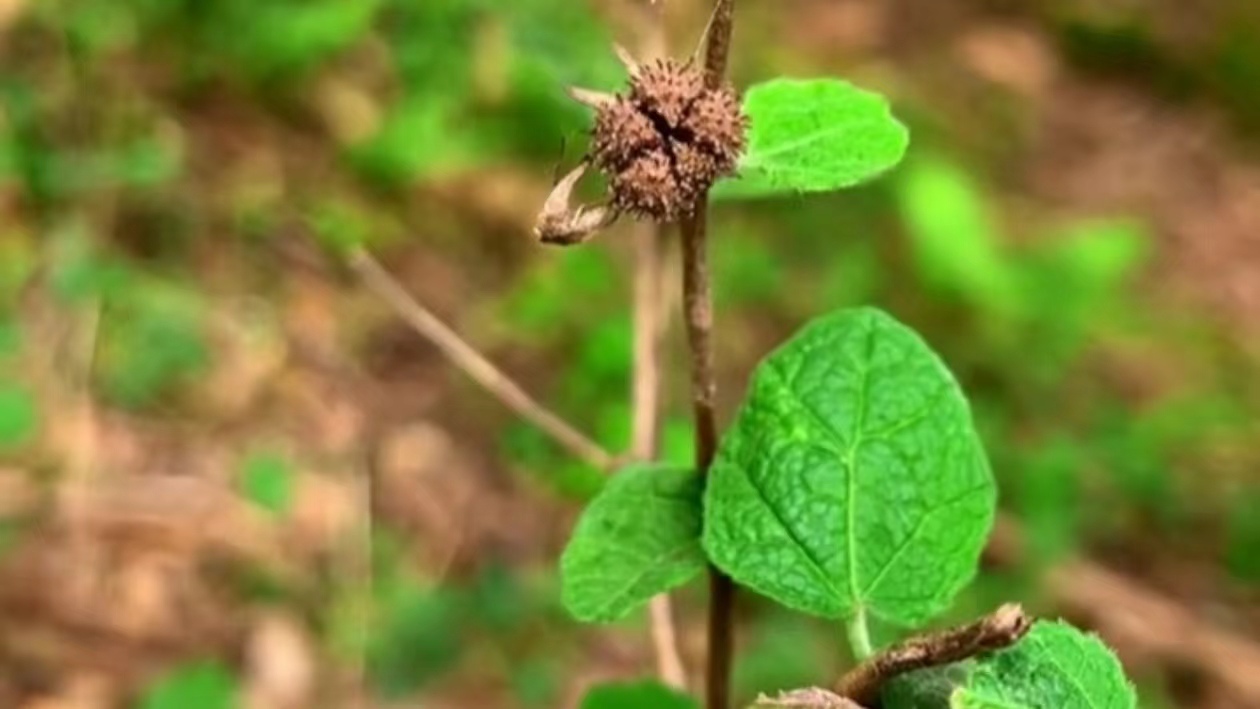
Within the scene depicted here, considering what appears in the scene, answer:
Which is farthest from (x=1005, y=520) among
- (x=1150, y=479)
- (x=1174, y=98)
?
(x=1174, y=98)

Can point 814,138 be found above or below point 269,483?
below

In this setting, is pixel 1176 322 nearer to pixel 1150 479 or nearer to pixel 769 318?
pixel 1150 479

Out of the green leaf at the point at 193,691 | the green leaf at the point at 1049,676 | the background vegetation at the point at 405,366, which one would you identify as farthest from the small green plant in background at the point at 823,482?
the green leaf at the point at 193,691

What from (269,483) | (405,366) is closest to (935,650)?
(269,483)

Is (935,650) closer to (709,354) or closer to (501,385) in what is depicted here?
(709,354)

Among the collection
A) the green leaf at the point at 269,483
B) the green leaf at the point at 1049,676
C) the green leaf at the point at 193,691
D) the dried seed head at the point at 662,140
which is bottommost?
the green leaf at the point at 1049,676

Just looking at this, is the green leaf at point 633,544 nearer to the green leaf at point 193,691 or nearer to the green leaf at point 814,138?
the green leaf at point 814,138
